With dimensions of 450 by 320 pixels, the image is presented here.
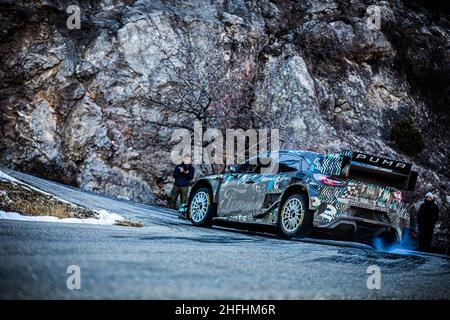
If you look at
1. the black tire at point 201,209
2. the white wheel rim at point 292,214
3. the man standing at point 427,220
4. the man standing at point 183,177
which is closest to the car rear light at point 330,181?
the white wheel rim at point 292,214

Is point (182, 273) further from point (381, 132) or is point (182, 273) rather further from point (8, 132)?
point (381, 132)

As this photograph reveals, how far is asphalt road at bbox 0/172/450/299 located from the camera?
2822 millimetres

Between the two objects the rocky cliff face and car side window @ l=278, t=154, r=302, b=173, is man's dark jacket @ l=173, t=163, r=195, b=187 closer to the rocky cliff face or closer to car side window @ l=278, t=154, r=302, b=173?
the rocky cliff face

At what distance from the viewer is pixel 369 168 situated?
25.8 feet

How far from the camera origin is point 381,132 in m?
22.8

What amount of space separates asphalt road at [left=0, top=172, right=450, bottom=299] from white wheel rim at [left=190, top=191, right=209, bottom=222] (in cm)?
424

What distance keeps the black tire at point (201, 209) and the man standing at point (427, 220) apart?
5707mm

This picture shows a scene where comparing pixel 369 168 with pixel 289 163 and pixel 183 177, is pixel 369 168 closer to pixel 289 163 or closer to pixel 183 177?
pixel 289 163

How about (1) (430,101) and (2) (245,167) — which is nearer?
(2) (245,167)

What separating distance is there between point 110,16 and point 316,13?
10.5 metres

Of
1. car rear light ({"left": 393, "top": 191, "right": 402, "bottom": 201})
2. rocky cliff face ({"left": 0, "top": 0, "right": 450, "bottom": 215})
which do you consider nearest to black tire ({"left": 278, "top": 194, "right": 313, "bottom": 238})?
car rear light ({"left": 393, "top": 191, "right": 402, "bottom": 201})

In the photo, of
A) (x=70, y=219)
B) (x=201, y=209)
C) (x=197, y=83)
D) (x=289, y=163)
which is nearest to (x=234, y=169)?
(x=201, y=209)

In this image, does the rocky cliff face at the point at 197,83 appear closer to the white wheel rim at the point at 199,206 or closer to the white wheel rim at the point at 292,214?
the white wheel rim at the point at 199,206
